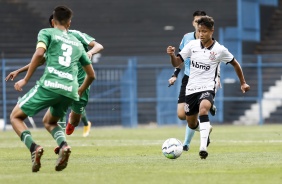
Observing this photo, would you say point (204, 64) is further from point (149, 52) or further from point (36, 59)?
point (149, 52)

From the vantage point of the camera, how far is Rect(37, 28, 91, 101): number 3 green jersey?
1047 cm

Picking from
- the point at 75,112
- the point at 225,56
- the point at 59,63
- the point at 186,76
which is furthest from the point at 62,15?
the point at 75,112

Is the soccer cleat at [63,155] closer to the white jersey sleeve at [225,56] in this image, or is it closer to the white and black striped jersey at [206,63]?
the white and black striped jersey at [206,63]

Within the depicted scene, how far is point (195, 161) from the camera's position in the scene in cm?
1231

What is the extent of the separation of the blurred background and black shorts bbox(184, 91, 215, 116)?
16.4m

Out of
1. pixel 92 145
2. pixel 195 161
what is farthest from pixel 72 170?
pixel 92 145

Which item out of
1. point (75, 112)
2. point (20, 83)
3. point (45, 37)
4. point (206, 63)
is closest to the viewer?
point (20, 83)

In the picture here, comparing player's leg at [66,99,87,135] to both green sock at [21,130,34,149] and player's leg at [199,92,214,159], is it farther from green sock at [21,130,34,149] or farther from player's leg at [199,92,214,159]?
green sock at [21,130,34,149]

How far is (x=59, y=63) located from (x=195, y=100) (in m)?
3.39

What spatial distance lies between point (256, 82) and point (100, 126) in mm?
5780

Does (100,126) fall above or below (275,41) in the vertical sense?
below

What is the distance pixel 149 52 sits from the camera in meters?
35.5

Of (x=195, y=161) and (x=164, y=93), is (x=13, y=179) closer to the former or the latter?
(x=195, y=161)

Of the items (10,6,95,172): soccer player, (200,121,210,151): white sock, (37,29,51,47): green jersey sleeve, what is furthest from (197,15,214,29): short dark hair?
(37,29,51,47): green jersey sleeve
